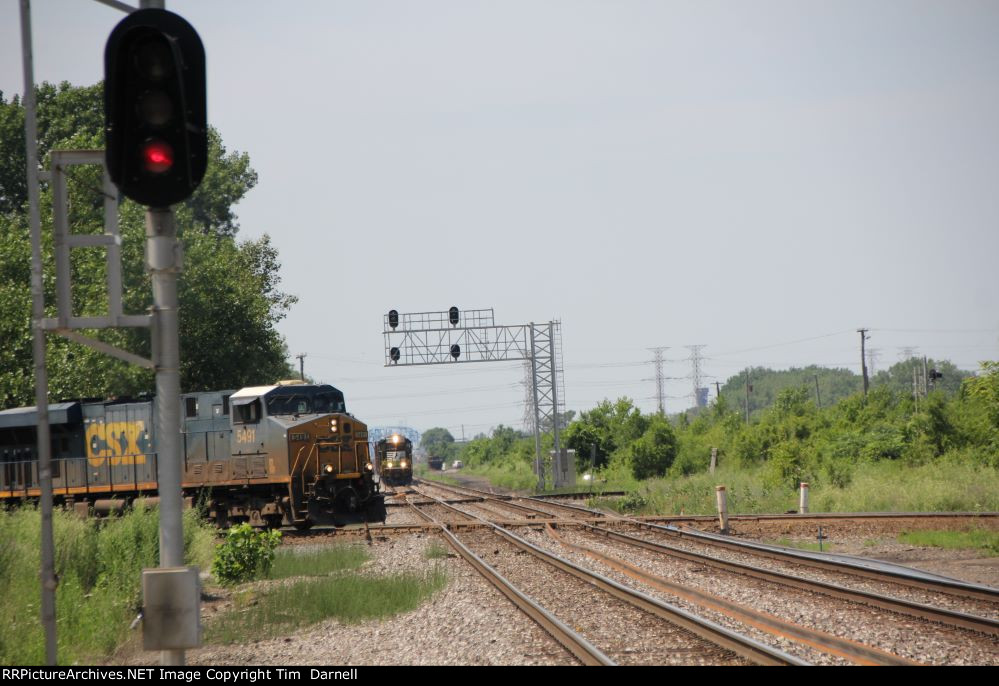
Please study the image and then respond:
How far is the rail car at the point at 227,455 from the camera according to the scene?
883 inches

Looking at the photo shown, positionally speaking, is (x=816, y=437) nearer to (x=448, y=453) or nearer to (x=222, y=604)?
(x=222, y=604)

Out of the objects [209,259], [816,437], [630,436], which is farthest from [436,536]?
[630,436]

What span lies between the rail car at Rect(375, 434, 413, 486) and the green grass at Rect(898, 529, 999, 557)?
127 ft

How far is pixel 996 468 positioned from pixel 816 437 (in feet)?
44.3

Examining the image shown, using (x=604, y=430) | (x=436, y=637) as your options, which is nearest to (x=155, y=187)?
(x=436, y=637)

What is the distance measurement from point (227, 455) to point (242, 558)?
7.10m

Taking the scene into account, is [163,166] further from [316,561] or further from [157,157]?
[316,561]

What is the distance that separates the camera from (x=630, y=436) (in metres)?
55.4

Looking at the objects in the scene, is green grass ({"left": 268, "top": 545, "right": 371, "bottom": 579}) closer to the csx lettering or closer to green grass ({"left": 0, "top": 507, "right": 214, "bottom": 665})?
green grass ({"left": 0, "top": 507, "right": 214, "bottom": 665})

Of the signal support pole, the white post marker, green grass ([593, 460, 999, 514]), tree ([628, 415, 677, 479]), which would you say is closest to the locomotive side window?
the white post marker

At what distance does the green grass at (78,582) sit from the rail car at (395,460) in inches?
1508

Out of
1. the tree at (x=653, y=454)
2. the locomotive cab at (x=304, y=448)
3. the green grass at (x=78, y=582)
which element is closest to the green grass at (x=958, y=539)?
the locomotive cab at (x=304, y=448)

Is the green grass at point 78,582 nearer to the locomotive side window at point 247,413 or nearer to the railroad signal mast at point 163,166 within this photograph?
the railroad signal mast at point 163,166

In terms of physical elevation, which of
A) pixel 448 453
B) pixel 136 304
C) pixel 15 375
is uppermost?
pixel 136 304
